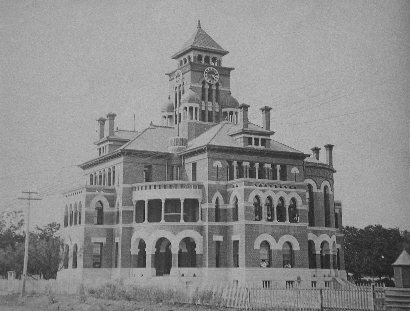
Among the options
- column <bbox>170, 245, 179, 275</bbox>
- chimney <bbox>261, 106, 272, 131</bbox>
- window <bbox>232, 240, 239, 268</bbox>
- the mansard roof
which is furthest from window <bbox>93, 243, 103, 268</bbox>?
chimney <bbox>261, 106, 272, 131</bbox>

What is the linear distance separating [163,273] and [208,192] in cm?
747

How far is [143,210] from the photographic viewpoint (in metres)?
49.6

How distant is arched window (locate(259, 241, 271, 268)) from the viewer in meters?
45.9

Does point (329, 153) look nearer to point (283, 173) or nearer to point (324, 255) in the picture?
point (283, 173)

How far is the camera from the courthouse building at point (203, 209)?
45.7 metres

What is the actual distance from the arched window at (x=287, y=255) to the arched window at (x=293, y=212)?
6.98ft

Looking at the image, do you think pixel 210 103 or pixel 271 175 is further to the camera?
pixel 210 103

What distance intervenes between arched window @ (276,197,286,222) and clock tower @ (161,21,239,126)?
12.0m

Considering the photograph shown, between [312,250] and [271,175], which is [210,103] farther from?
[312,250]

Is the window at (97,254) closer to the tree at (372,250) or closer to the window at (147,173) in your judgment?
the window at (147,173)

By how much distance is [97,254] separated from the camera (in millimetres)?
49594

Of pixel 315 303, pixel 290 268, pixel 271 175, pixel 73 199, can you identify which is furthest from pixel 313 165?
pixel 315 303

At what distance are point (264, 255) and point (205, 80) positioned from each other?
1839 cm

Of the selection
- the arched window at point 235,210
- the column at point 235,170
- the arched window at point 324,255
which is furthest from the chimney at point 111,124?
the arched window at point 324,255
